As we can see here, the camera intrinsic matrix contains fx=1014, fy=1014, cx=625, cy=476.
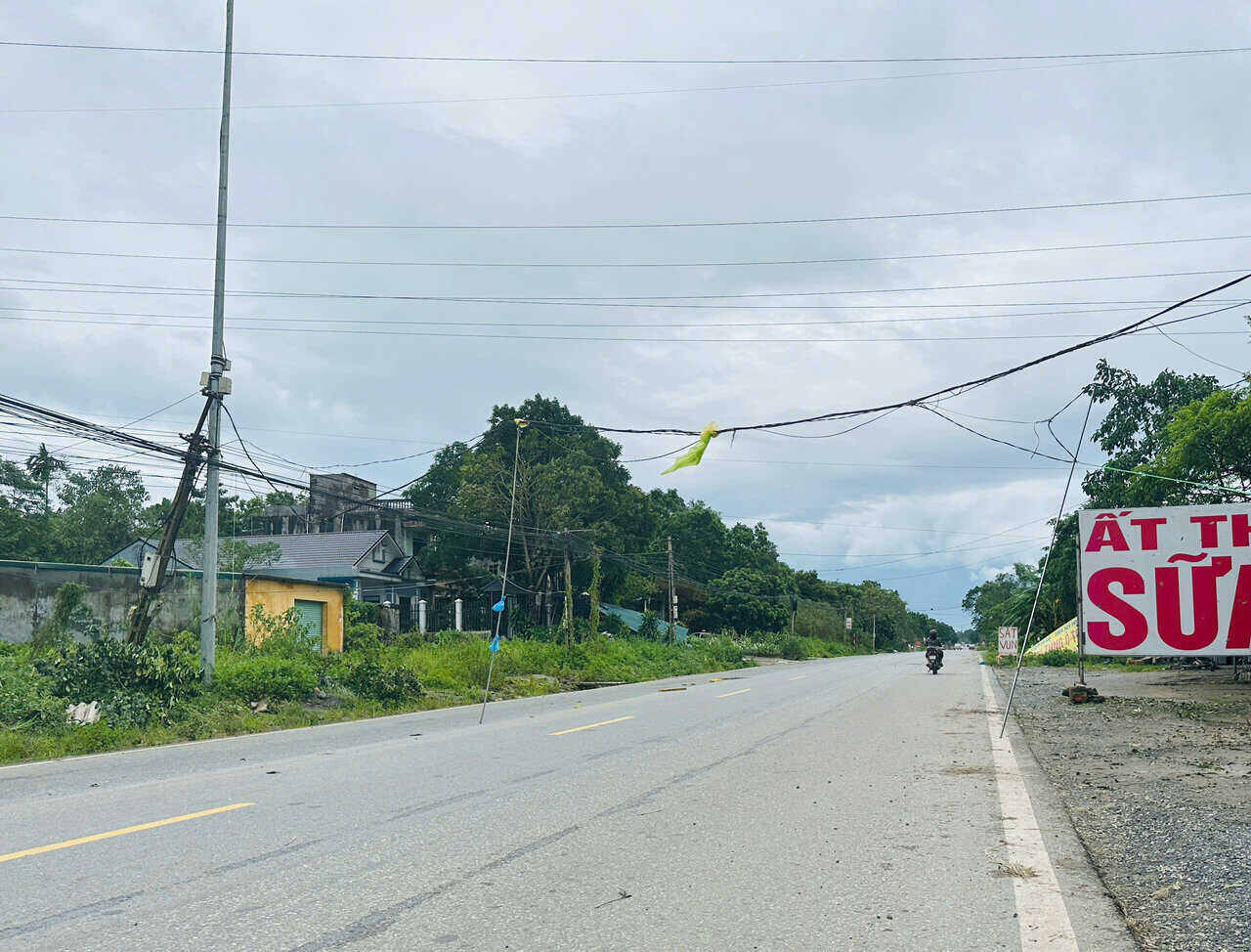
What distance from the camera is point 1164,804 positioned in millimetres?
8531

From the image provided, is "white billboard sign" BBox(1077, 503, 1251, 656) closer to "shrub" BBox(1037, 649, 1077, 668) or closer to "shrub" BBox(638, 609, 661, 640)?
"shrub" BBox(1037, 649, 1077, 668)

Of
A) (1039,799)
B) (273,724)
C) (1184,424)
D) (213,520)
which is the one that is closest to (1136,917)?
(1039,799)

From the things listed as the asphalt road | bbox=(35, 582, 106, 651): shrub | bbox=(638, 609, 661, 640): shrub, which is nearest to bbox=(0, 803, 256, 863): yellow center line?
the asphalt road

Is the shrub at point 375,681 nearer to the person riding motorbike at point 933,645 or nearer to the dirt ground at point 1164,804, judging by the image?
the dirt ground at point 1164,804

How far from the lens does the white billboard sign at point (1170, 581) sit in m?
6.79

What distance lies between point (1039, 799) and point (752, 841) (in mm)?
3387

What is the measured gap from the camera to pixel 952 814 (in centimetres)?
816

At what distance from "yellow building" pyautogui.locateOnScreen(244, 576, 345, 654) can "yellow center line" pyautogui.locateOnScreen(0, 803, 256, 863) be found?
19559 millimetres

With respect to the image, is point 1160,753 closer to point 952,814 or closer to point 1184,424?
point 952,814

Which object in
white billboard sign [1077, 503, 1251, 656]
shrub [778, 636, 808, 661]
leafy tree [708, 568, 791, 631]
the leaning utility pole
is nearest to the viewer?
white billboard sign [1077, 503, 1251, 656]

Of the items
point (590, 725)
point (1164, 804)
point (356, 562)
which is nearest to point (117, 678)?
point (590, 725)

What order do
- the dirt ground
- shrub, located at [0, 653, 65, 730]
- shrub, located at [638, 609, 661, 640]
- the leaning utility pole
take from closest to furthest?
the dirt ground < shrub, located at [0, 653, 65, 730] < the leaning utility pole < shrub, located at [638, 609, 661, 640]

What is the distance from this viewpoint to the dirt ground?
5352mm

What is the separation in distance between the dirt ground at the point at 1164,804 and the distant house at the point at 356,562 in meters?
36.0
